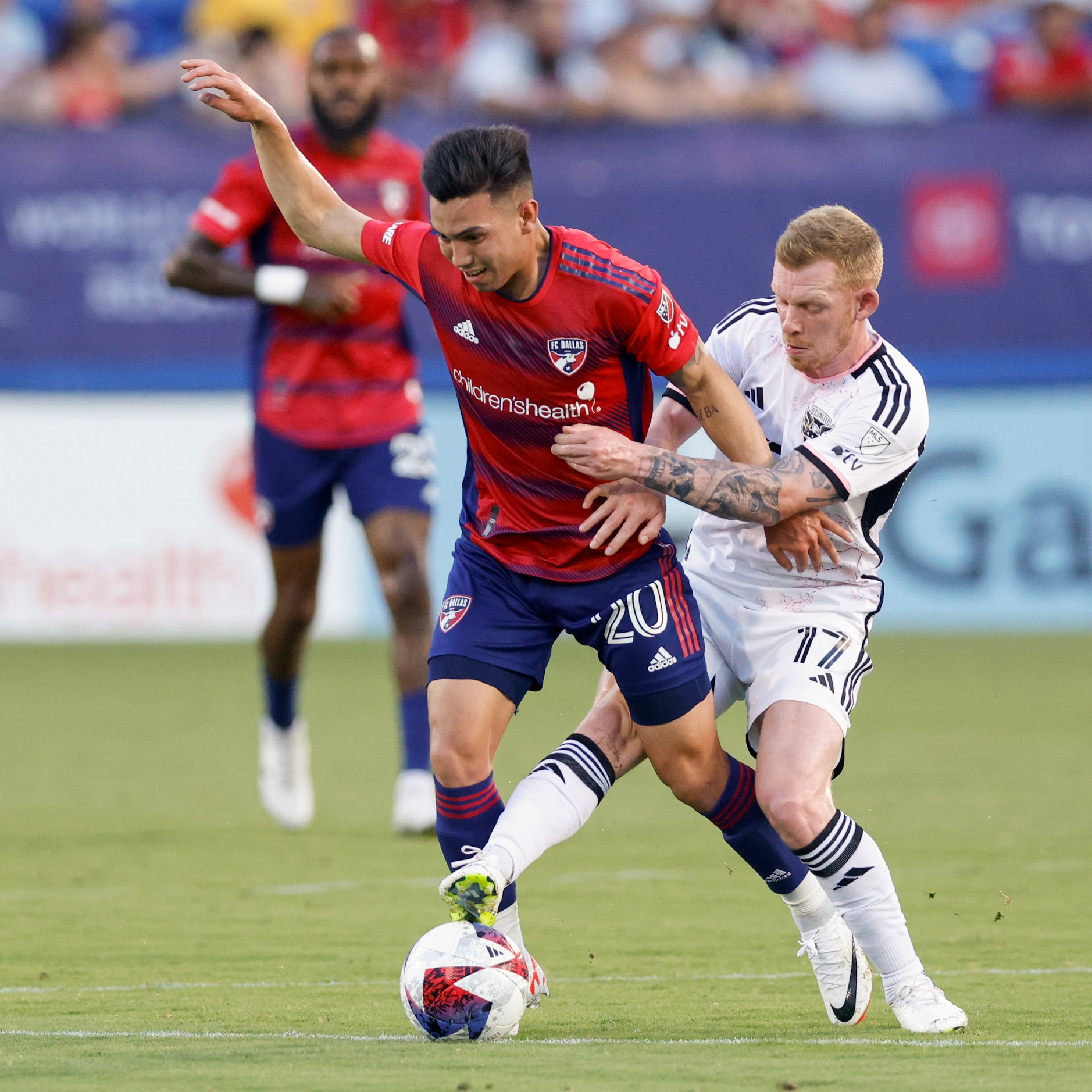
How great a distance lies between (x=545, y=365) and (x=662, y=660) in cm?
78

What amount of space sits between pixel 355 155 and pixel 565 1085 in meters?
5.14

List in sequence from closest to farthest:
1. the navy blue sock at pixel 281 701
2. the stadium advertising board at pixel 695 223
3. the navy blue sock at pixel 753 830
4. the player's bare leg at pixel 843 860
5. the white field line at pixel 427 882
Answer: the player's bare leg at pixel 843 860 < the navy blue sock at pixel 753 830 < the white field line at pixel 427 882 < the navy blue sock at pixel 281 701 < the stadium advertising board at pixel 695 223

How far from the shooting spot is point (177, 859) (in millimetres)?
7613

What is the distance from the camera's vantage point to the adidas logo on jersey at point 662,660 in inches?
204

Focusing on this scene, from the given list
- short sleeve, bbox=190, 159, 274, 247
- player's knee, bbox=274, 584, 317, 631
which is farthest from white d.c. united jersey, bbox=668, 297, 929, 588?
short sleeve, bbox=190, 159, 274, 247

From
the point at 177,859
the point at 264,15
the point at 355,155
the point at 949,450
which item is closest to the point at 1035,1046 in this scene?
the point at 177,859

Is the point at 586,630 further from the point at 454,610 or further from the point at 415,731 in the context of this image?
the point at 415,731

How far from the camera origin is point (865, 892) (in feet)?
16.4

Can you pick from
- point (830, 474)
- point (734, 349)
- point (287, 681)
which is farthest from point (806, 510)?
point (287, 681)

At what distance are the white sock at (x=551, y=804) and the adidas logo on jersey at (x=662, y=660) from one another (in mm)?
340

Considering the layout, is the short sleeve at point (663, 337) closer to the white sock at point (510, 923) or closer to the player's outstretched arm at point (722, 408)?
the player's outstretched arm at point (722, 408)

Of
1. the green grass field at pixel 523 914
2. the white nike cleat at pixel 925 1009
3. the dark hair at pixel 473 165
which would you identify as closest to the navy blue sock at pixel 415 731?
the green grass field at pixel 523 914

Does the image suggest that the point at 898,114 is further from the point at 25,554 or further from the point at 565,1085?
the point at 565,1085

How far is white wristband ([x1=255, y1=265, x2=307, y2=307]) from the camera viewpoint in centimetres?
825
